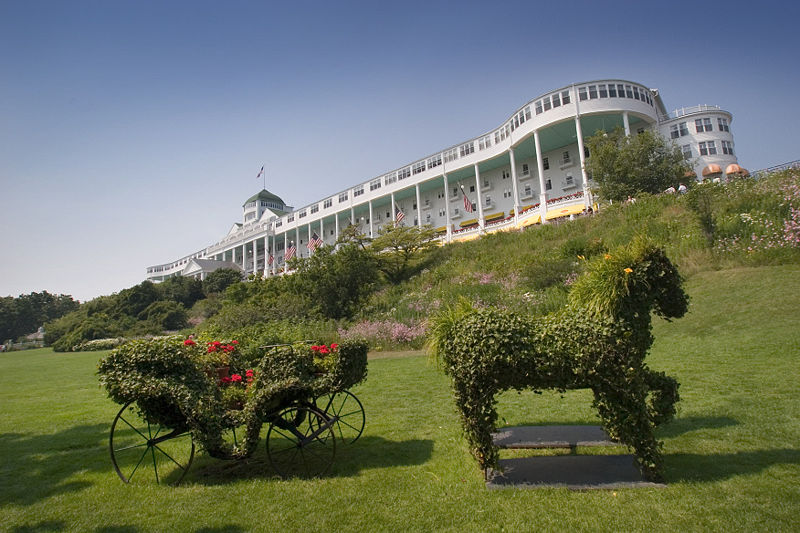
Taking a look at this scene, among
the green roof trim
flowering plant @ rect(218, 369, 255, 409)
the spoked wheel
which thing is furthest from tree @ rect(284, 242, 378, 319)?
the green roof trim

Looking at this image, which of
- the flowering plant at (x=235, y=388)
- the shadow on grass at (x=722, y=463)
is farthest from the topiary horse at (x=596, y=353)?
the flowering plant at (x=235, y=388)

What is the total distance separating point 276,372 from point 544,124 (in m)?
33.9

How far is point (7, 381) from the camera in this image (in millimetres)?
16281

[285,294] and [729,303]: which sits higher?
[285,294]

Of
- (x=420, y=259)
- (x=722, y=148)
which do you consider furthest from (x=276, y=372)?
(x=722, y=148)

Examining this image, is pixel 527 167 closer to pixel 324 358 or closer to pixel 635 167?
pixel 635 167

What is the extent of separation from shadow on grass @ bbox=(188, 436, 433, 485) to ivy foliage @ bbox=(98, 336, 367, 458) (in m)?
0.51

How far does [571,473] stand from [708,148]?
39.7 m

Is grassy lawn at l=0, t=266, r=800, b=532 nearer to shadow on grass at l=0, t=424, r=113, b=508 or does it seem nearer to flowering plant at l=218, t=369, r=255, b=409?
shadow on grass at l=0, t=424, r=113, b=508

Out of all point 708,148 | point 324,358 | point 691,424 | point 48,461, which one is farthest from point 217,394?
point 708,148

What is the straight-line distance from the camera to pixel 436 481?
4547 mm

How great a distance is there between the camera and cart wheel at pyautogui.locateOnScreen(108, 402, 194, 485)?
16.3ft

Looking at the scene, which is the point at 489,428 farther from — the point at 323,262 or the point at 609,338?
the point at 323,262

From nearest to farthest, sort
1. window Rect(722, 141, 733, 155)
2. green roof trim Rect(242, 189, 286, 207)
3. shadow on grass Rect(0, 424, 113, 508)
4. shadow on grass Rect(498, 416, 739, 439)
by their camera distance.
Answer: shadow on grass Rect(0, 424, 113, 508)
shadow on grass Rect(498, 416, 739, 439)
window Rect(722, 141, 733, 155)
green roof trim Rect(242, 189, 286, 207)
